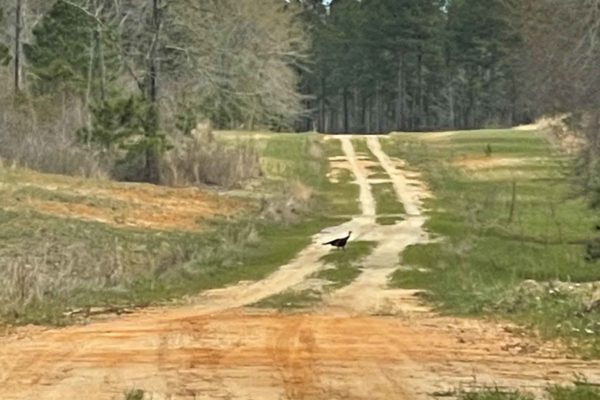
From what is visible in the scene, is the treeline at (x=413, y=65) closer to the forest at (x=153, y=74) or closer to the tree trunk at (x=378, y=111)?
the tree trunk at (x=378, y=111)

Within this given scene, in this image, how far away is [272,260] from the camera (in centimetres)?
2506

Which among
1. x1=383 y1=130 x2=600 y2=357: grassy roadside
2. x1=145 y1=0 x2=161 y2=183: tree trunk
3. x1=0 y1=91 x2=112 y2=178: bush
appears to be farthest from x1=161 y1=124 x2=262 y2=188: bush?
x1=383 y1=130 x2=600 y2=357: grassy roadside

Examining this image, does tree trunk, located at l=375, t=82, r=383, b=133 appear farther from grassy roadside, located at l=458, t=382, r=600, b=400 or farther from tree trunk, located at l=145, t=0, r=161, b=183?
grassy roadside, located at l=458, t=382, r=600, b=400

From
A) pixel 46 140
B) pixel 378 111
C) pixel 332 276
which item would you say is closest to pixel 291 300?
pixel 332 276

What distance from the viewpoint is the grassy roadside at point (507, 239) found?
16.6 meters

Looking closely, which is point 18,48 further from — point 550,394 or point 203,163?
point 550,394

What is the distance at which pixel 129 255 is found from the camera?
936 inches

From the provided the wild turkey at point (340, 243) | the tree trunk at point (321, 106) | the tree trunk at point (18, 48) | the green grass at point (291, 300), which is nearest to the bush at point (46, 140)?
the tree trunk at point (18, 48)

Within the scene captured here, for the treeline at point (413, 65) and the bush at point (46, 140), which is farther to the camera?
the treeline at point (413, 65)

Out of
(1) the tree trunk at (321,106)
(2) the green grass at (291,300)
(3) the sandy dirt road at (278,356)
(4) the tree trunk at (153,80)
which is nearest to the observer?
(3) the sandy dirt road at (278,356)

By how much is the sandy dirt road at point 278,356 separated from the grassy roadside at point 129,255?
157 centimetres

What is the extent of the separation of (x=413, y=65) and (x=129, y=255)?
7333 centimetres

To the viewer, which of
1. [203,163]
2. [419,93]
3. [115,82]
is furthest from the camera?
[419,93]

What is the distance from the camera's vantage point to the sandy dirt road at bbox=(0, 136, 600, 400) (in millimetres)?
10453
